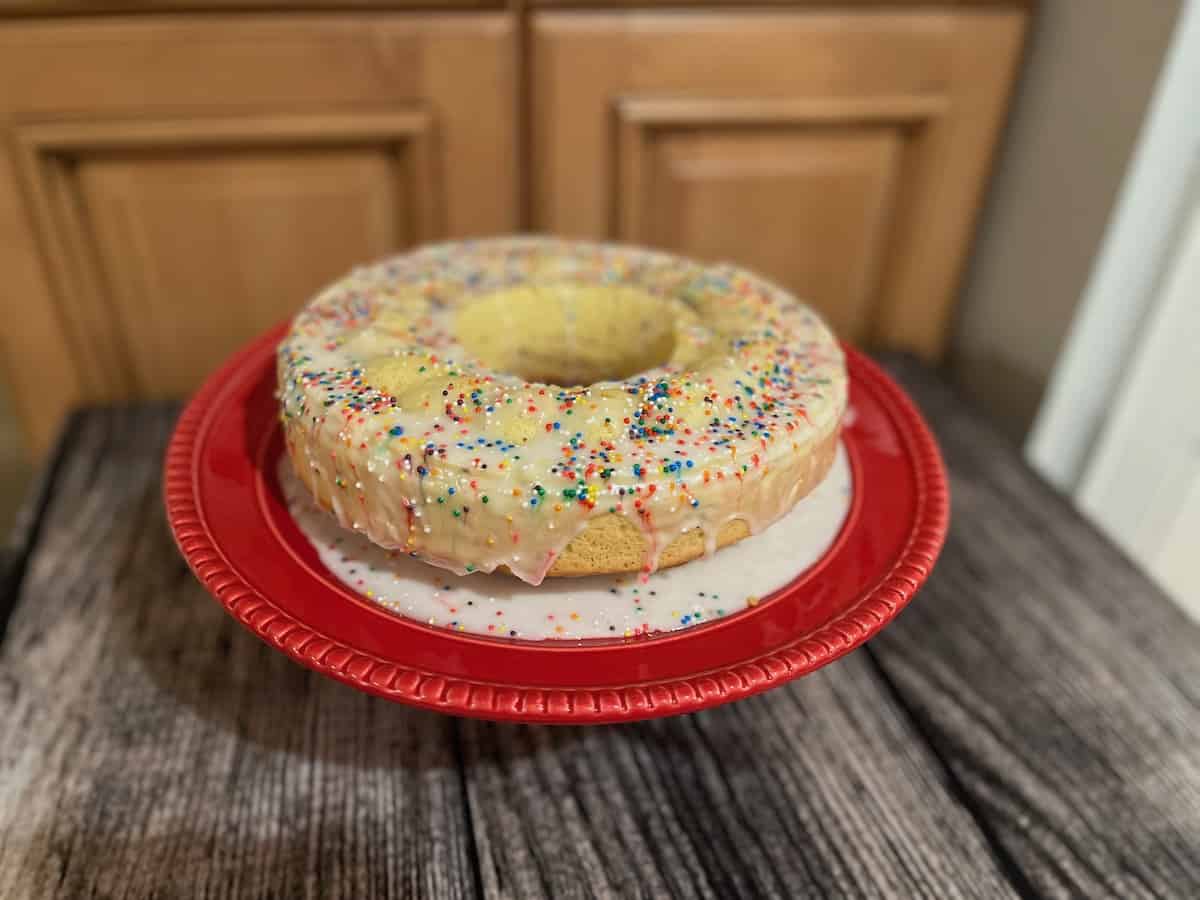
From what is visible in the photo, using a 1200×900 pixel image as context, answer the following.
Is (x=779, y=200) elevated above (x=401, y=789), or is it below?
above

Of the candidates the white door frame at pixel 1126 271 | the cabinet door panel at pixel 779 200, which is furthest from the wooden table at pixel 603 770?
the cabinet door panel at pixel 779 200

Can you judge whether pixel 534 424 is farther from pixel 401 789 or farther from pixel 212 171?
pixel 212 171

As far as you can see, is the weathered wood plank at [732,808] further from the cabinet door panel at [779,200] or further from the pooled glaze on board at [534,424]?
the cabinet door panel at [779,200]

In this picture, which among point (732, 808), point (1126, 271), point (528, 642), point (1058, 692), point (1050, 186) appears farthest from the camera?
point (1050, 186)

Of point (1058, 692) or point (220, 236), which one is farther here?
point (220, 236)

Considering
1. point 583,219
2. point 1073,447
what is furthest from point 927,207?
point 583,219

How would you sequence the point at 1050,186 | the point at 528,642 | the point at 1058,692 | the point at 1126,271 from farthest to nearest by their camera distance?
the point at 1050,186 < the point at 1126,271 < the point at 1058,692 < the point at 528,642

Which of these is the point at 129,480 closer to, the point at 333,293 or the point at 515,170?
the point at 333,293

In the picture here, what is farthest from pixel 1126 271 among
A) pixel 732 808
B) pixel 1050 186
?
pixel 732 808
